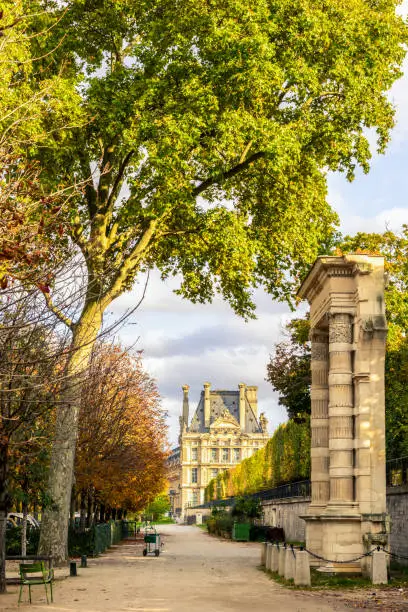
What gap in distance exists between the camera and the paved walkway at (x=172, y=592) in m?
16.7

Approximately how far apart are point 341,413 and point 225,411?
152m

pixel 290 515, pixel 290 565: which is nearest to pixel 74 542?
pixel 290 565

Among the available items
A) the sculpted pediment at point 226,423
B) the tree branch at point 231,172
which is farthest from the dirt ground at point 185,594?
the sculpted pediment at point 226,423

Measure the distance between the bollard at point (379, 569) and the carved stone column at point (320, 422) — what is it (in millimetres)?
4222

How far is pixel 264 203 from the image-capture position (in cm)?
2983

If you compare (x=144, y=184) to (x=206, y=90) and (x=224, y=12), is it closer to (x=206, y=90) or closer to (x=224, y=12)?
(x=206, y=90)

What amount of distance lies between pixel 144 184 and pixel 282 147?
4.01m

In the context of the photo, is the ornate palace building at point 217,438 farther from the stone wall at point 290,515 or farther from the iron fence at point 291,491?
the stone wall at point 290,515

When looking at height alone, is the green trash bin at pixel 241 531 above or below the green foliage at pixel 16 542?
below

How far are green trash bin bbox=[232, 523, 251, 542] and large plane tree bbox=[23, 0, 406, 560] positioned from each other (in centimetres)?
2410

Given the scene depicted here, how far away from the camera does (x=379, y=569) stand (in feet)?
66.9

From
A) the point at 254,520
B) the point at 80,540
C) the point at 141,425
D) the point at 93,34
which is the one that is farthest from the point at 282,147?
the point at 254,520

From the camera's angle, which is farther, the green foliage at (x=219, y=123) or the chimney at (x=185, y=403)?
the chimney at (x=185, y=403)

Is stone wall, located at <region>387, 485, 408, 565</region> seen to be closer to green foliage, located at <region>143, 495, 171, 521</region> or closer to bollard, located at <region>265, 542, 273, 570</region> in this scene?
bollard, located at <region>265, 542, 273, 570</region>
